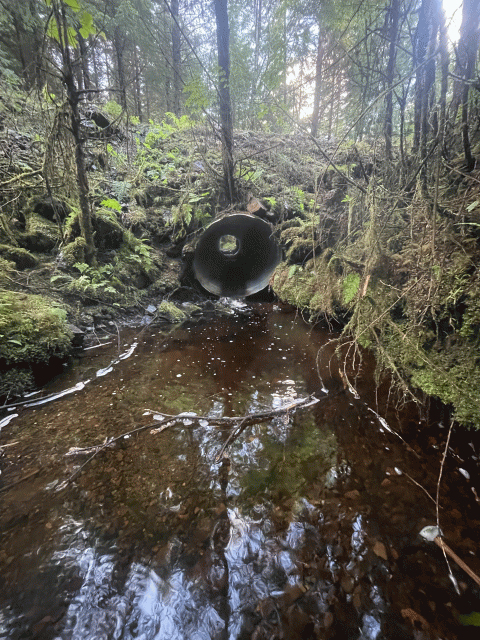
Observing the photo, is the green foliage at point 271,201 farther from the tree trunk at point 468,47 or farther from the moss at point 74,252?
the tree trunk at point 468,47

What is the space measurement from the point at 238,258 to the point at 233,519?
6829mm

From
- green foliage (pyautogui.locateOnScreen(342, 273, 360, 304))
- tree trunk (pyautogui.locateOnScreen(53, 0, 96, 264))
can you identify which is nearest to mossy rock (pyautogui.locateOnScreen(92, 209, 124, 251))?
tree trunk (pyautogui.locateOnScreen(53, 0, 96, 264))

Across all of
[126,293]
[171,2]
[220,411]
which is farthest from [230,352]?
[171,2]

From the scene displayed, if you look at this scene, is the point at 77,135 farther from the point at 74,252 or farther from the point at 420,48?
the point at 420,48

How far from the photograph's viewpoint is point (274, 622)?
4.12ft

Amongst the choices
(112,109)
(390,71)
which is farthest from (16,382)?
(112,109)

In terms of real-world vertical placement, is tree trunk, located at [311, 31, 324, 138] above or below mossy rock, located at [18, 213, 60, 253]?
above

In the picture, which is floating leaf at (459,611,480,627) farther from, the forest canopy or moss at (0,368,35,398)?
moss at (0,368,35,398)

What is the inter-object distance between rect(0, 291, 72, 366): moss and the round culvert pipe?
3.29m

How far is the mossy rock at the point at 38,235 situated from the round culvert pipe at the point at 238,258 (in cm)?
265

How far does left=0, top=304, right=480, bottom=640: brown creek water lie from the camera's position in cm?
127

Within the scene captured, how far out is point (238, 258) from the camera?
7.89m

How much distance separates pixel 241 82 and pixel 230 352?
7.05m

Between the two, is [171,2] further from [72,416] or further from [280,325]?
[72,416]
